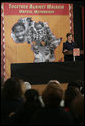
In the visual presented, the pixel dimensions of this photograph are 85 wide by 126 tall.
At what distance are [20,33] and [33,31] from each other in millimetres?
372

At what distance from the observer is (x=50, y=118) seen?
1.74 m

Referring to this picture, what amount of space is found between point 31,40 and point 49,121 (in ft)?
18.1

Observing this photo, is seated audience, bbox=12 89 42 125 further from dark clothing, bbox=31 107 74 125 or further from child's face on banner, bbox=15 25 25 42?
child's face on banner, bbox=15 25 25 42

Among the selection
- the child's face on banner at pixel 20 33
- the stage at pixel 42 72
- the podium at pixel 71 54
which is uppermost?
the child's face on banner at pixel 20 33

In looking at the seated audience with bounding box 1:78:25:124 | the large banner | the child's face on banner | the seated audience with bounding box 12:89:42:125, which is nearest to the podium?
the large banner

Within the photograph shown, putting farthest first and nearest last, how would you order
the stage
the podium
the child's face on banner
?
the child's face on banner → the podium → the stage

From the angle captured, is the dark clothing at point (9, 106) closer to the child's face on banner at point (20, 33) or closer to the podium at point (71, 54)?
the podium at point (71, 54)

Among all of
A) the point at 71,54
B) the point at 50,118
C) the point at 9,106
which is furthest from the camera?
the point at 71,54

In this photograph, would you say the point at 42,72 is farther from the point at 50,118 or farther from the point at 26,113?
the point at 50,118

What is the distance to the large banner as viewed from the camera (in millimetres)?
6953

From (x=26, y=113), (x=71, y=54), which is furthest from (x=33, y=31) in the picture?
(x=26, y=113)

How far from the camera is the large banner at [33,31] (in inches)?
274

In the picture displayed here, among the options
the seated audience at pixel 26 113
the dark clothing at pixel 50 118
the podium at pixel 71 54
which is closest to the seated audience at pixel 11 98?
the seated audience at pixel 26 113

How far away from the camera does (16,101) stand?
2197 millimetres
